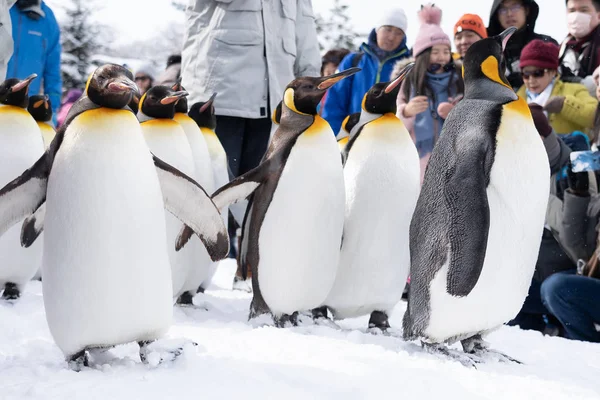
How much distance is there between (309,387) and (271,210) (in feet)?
3.87

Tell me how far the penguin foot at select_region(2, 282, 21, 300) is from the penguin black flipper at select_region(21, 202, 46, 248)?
2.99 ft

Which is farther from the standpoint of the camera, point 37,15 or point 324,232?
Result: point 37,15

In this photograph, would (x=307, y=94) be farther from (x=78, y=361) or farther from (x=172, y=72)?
(x=172, y=72)

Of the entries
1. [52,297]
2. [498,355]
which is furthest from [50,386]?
[498,355]

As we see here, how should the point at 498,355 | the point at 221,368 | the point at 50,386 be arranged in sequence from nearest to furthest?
the point at 50,386 → the point at 221,368 → the point at 498,355

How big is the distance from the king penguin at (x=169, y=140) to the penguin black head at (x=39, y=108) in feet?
2.38

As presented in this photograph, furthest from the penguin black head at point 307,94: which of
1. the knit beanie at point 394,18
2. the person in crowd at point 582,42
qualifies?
the person in crowd at point 582,42

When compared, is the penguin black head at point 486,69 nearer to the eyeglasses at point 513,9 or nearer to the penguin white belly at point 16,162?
the penguin white belly at point 16,162

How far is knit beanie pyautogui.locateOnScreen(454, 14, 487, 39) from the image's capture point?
4.50m

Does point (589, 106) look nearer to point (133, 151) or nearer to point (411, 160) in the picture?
point (411, 160)

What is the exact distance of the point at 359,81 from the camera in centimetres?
473

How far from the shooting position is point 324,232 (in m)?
2.91

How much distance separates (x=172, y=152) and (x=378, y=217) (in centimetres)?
85

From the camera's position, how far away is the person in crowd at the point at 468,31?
4.50 m
